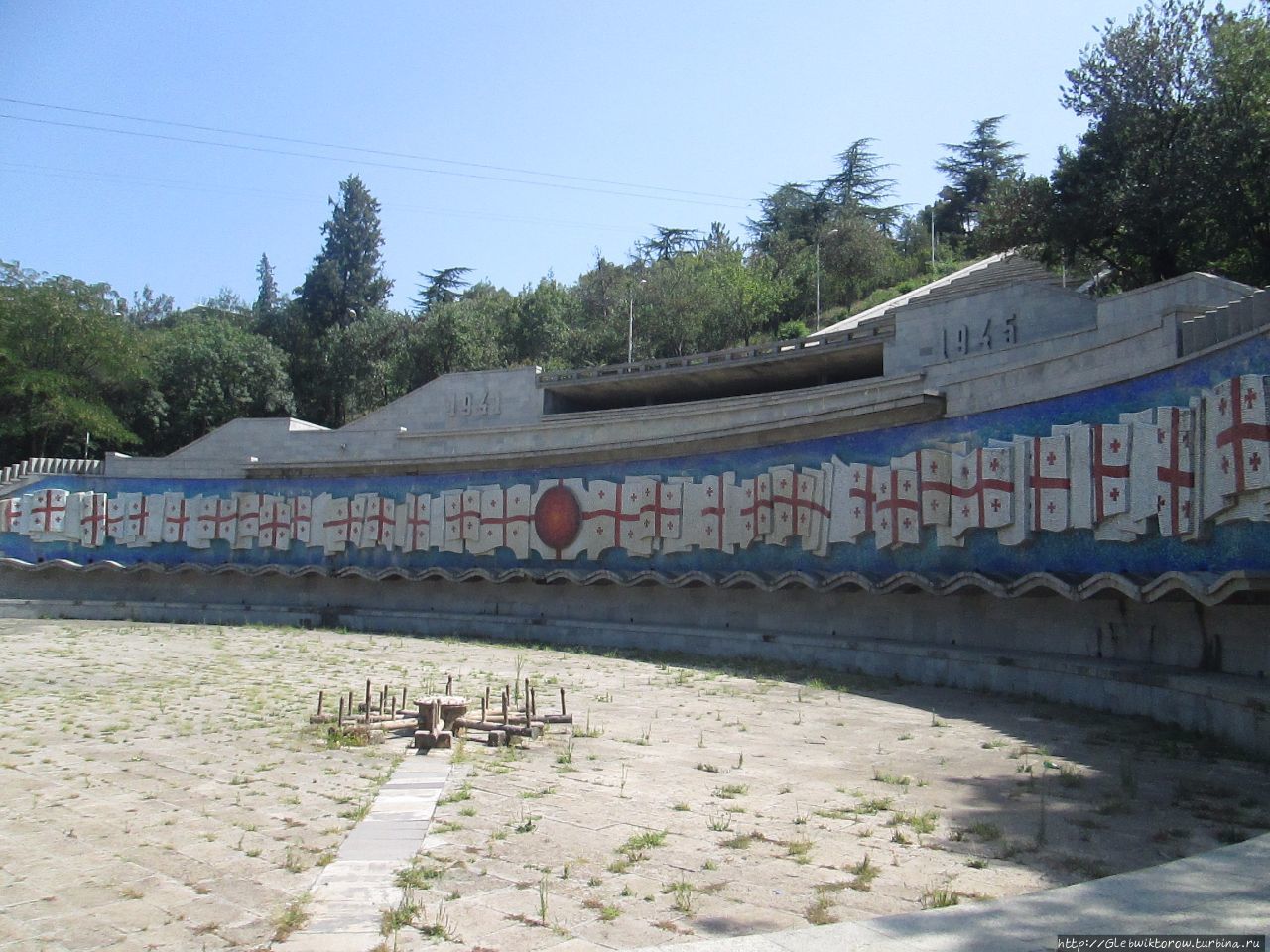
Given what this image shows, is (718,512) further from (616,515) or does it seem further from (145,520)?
(145,520)

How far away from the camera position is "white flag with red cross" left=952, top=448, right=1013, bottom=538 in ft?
51.3

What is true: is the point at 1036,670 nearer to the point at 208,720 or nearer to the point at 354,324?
the point at 208,720

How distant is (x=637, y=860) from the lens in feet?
24.1

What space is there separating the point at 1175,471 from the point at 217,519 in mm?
24307

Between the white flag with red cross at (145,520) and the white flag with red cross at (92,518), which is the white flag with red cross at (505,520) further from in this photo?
the white flag with red cross at (92,518)

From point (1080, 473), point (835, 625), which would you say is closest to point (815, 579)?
point (835, 625)

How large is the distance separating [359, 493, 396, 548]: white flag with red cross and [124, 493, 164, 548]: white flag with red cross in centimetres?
647

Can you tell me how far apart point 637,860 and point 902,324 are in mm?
18339

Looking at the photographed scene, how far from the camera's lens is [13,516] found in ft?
96.7

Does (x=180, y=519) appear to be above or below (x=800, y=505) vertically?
below

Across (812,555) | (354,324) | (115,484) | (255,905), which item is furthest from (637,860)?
(354,324)

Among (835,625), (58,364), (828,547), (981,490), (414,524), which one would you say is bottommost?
(835,625)

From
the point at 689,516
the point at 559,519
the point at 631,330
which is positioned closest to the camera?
the point at 689,516

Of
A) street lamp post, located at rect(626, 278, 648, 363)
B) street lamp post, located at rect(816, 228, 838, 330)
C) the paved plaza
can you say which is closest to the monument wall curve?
the paved plaza
